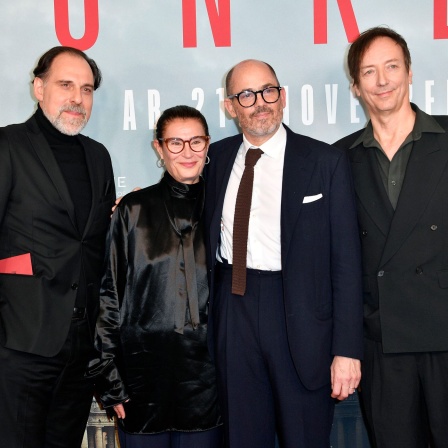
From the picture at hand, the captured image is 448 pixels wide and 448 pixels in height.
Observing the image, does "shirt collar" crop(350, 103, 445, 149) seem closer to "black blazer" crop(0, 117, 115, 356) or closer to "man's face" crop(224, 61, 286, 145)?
"man's face" crop(224, 61, 286, 145)

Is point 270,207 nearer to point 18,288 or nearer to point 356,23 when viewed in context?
point 18,288

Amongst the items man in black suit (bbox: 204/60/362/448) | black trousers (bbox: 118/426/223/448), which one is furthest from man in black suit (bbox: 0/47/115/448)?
man in black suit (bbox: 204/60/362/448)

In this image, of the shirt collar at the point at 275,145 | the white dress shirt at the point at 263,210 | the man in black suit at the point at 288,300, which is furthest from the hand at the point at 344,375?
the shirt collar at the point at 275,145

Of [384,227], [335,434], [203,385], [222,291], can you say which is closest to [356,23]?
[384,227]

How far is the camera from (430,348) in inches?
84.4

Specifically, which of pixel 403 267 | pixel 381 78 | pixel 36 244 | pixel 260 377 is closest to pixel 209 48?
pixel 381 78

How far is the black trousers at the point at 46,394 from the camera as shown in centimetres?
218

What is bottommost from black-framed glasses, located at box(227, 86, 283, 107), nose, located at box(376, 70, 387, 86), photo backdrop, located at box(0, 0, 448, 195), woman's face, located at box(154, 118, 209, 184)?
woman's face, located at box(154, 118, 209, 184)

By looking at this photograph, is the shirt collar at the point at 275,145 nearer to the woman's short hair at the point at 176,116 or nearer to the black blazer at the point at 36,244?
the woman's short hair at the point at 176,116

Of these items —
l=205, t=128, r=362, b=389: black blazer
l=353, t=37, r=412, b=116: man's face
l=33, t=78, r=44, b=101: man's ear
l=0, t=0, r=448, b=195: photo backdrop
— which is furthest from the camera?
l=0, t=0, r=448, b=195: photo backdrop

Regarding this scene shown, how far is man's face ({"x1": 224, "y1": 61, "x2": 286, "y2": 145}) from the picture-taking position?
7.52 ft

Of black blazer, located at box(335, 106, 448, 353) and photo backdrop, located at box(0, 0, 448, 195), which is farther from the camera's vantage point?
photo backdrop, located at box(0, 0, 448, 195)

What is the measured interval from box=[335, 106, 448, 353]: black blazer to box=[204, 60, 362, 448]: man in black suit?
11cm

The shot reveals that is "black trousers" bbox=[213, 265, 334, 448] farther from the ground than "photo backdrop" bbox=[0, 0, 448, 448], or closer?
closer
